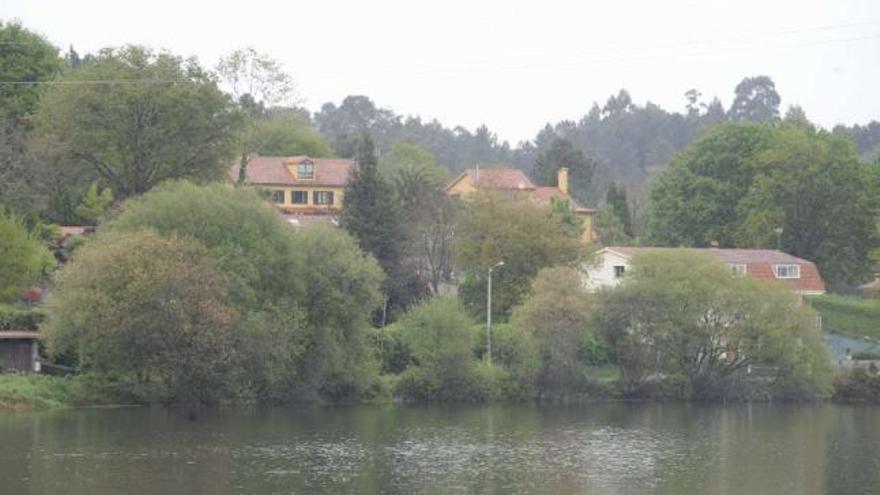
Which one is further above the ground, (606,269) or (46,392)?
(606,269)

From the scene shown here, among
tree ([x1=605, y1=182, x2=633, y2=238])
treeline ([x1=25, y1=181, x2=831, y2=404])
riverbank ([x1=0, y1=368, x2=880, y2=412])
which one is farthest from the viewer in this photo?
tree ([x1=605, y1=182, x2=633, y2=238])

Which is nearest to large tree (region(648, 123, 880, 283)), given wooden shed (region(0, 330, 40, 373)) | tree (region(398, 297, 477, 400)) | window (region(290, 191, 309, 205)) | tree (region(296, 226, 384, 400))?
window (region(290, 191, 309, 205))

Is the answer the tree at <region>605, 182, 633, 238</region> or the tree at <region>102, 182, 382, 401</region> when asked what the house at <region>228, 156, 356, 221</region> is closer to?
the tree at <region>605, 182, 633, 238</region>

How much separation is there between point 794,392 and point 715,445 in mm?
26007

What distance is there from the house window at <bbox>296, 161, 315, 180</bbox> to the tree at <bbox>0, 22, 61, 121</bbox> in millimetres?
27735

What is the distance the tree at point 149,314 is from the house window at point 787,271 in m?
46.6

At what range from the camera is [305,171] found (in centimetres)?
12212

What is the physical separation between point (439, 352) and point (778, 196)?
150 ft

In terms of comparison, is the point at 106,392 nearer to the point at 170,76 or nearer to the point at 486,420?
the point at 486,420

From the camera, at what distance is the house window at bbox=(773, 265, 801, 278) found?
98500mm

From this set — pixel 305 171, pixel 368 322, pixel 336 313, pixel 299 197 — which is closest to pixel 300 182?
pixel 305 171

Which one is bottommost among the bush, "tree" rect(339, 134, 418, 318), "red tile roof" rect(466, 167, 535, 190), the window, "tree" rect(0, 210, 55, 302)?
the bush

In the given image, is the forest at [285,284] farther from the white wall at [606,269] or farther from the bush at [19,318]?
the white wall at [606,269]

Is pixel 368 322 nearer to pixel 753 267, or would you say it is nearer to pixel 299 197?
pixel 753 267
